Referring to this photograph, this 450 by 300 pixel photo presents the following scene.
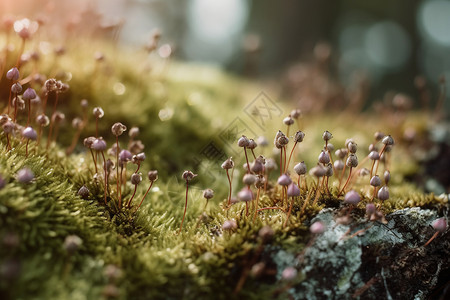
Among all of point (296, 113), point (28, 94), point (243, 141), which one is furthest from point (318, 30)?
point (28, 94)

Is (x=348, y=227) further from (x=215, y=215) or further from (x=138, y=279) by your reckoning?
(x=138, y=279)

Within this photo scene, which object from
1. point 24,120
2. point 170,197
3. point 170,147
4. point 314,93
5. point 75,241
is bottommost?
point 75,241

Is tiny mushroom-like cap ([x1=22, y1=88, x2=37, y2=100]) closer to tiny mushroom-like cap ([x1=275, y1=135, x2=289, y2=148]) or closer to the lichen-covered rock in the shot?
tiny mushroom-like cap ([x1=275, y1=135, x2=289, y2=148])

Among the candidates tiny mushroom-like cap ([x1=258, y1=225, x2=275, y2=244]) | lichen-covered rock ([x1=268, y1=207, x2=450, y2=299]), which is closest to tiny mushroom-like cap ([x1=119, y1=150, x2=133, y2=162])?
tiny mushroom-like cap ([x1=258, y1=225, x2=275, y2=244])

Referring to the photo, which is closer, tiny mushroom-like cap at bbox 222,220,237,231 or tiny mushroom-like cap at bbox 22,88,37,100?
tiny mushroom-like cap at bbox 222,220,237,231

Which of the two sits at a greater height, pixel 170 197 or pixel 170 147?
pixel 170 147

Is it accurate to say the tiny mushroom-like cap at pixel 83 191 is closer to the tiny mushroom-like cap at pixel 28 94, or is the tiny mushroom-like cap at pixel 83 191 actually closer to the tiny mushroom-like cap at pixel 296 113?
the tiny mushroom-like cap at pixel 28 94

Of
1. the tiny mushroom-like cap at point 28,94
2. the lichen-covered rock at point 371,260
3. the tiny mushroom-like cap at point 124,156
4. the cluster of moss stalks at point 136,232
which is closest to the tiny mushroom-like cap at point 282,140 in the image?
the cluster of moss stalks at point 136,232

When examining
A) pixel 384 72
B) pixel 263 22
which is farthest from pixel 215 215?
pixel 384 72
